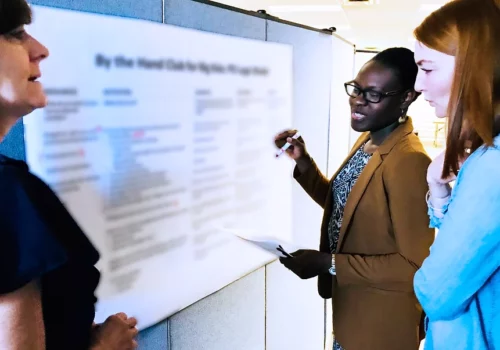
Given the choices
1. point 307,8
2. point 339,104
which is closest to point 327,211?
point 339,104

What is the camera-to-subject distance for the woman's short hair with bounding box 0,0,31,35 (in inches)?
24.5

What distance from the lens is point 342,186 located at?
1553 mm

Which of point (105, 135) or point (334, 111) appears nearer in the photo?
point (105, 135)

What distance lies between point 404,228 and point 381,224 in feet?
0.28

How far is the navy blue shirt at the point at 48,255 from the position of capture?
23.5 inches

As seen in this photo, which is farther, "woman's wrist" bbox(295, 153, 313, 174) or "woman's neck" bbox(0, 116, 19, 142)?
"woman's wrist" bbox(295, 153, 313, 174)

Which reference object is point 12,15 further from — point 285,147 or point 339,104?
point 339,104

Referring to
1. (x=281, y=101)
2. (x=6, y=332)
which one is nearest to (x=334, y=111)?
(x=281, y=101)

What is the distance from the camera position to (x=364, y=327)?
147 cm

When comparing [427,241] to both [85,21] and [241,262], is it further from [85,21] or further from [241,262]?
[85,21]

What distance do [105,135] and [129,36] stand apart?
254mm

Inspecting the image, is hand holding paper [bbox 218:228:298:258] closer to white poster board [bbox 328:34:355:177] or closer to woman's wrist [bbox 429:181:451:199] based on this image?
woman's wrist [bbox 429:181:451:199]

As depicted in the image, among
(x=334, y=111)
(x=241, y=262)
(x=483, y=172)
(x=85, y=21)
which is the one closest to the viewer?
(x=483, y=172)

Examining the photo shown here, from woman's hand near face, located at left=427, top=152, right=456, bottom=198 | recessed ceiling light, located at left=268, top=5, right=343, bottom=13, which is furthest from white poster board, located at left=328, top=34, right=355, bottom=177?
recessed ceiling light, located at left=268, top=5, right=343, bottom=13
